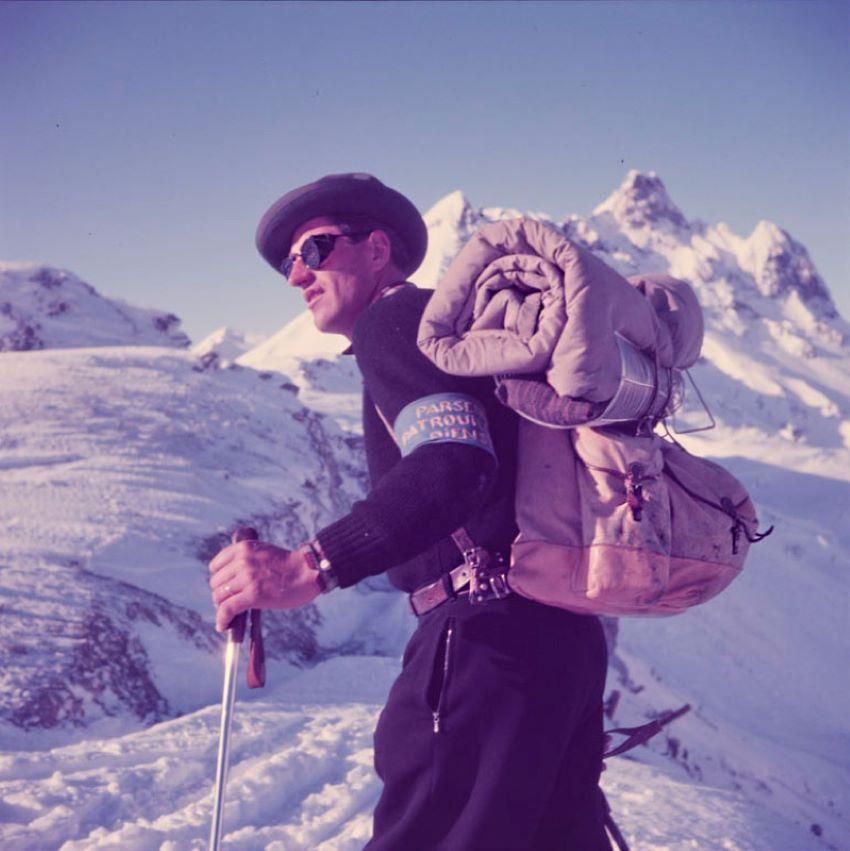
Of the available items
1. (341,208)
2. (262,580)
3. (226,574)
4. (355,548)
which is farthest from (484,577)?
(341,208)

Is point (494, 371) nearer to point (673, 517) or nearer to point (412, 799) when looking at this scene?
point (673, 517)

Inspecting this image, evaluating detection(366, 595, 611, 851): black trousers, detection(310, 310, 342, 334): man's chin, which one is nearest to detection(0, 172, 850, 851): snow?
detection(310, 310, 342, 334): man's chin

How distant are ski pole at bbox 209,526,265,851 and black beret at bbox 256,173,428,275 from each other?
1.25 metres

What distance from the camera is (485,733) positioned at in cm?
182

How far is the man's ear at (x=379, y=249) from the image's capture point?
246cm

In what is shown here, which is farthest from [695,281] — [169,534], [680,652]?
[169,534]

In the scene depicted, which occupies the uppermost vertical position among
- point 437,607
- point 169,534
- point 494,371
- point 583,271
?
point 169,534

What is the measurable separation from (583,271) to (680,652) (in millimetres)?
16160

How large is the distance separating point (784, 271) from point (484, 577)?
104 m

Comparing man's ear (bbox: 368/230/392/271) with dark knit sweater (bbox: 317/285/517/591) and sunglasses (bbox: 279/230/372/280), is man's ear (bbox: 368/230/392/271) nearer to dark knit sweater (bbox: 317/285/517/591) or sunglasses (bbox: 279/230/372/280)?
sunglasses (bbox: 279/230/372/280)

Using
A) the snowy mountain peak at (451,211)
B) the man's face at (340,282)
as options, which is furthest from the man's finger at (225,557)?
the snowy mountain peak at (451,211)

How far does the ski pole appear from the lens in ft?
6.24

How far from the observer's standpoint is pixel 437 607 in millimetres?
2006

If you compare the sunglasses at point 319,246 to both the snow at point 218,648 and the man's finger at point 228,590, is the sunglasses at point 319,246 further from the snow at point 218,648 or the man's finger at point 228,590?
the man's finger at point 228,590
